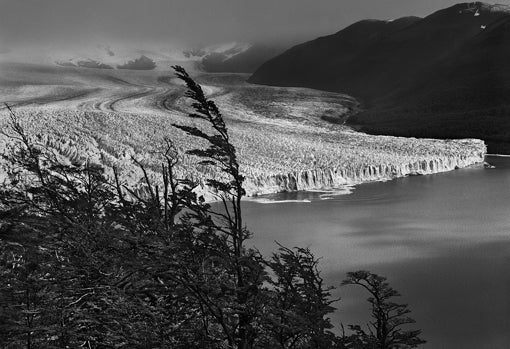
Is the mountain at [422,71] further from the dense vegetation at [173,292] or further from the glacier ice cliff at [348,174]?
the dense vegetation at [173,292]

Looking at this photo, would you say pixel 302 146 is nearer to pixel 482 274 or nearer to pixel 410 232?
pixel 410 232

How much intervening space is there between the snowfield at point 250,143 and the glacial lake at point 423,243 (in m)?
1.07

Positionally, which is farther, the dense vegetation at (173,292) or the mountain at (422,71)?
the mountain at (422,71)

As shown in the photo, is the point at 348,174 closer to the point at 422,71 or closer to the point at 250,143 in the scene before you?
the point at 250,143

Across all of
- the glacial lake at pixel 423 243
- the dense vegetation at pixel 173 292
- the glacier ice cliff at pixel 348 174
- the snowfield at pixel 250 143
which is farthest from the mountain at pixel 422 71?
the dense vegetation at pixel 173 292

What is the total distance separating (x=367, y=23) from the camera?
62500mm

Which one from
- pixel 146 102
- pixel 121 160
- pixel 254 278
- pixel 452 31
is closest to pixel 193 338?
pixel 254 278

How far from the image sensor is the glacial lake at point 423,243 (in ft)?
21.0

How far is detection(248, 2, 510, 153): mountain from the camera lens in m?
29.1

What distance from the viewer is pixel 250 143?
67.0 feet

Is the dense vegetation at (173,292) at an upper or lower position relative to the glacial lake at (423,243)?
upper

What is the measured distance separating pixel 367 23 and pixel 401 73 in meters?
16.5

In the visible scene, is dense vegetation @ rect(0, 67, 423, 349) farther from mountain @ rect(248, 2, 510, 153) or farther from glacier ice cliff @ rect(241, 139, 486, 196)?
mountain @ rect(248, 2, 510, 153)

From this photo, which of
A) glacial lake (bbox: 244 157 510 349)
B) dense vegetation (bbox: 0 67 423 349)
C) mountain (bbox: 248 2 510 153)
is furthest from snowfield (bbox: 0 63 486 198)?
dense vegetation (bbox: 0 67 423 349)
